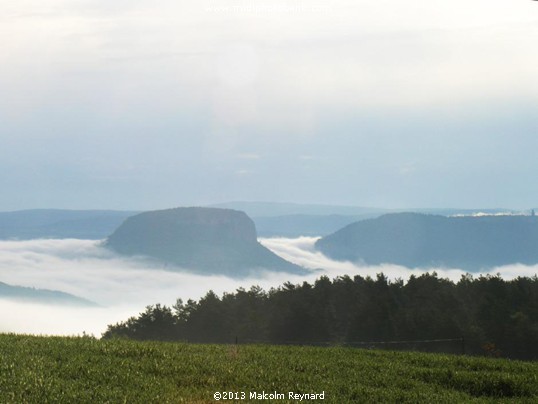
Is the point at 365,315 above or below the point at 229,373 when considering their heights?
below

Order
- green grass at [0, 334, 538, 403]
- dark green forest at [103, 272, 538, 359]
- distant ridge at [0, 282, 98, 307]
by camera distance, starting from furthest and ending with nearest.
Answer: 1. distant ridge at [0, 282, 98, 307]
2. dark green forest at [103, 272, 538, 359]
3. green grass at [0, 334, 538, 403]

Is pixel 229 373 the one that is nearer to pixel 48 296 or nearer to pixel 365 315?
pixel 365 315

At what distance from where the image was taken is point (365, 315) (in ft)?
221

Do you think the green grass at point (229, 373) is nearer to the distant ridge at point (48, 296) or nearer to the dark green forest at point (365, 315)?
the dark green forest at point (365, 315)

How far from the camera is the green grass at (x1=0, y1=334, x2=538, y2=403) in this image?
15.6 metres

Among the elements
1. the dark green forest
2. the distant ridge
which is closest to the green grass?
the dark green forest

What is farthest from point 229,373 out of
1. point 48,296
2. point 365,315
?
point 48,296

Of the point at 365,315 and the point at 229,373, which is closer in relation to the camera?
the point at 229,373

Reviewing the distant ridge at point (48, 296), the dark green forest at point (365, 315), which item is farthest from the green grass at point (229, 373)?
the distant ridge at point (48, 296)

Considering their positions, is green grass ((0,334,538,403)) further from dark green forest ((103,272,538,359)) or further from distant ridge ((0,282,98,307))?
Result: distant ridge ((0,282,98,307))

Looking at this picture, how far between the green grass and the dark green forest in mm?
36664

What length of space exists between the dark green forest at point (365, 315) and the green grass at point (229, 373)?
36.7m

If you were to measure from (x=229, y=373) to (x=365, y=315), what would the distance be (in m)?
51.3

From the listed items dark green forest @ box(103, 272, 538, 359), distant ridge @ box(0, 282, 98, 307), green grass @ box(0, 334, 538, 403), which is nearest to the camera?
green grass @ box(0, 334, 538, 403)
